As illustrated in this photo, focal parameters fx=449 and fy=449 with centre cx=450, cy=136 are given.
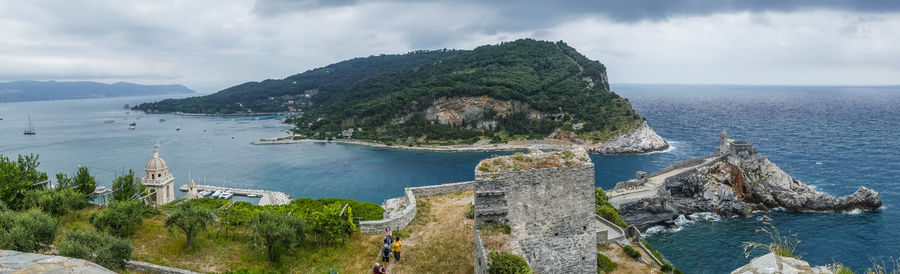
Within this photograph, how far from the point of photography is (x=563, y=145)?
338ft

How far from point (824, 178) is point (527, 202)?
66.9m

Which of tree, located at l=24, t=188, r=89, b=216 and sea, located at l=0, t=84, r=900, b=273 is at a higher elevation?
tree, located at l=24, t=188, r=89, b=216

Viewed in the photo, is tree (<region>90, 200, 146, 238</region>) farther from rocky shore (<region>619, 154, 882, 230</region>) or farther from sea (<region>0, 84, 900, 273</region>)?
rocky shore (<region>619, 154, 882, 230</region>)

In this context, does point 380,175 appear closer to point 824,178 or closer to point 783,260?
point 824,178

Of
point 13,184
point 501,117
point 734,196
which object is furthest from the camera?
point 501,117

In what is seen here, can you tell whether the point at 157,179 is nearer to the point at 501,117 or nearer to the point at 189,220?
the point at 189,220

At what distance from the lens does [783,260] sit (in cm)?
514

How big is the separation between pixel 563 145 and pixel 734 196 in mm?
52704

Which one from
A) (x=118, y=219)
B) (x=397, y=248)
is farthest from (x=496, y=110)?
(x=118, y=219)

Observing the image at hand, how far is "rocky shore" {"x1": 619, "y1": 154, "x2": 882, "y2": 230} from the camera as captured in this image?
47656 millimetres

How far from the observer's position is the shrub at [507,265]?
1268 centimetres

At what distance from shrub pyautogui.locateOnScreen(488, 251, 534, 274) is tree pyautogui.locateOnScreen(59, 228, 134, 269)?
12.5 meters

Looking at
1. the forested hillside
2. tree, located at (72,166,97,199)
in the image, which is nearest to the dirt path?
tree, located at (72,166,97,199)

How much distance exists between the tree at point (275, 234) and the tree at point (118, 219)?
5.77 metres
